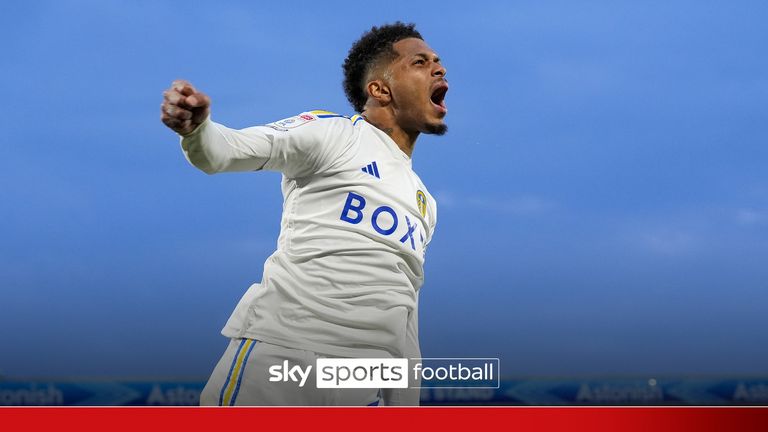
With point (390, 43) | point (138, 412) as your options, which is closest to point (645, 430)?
point (138, 412)

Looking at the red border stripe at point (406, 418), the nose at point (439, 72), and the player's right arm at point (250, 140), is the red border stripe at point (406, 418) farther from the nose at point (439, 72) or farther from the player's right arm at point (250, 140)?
the nose at point (439, 72)

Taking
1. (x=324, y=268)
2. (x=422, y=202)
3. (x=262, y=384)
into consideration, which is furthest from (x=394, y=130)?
(x=262, y=384)

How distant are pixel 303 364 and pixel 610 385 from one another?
1.94m

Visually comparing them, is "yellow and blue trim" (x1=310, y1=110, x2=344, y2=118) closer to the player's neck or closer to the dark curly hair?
the player's neck

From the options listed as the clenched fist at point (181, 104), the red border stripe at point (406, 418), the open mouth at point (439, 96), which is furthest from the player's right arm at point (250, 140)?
the red border stripe at point (406, 418)

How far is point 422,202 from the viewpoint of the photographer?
11.7 ft

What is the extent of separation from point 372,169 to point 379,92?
0.65 metres

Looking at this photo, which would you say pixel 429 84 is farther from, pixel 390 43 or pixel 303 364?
pixel 303 364

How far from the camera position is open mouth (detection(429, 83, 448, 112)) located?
3828mm

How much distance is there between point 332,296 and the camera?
309 cm

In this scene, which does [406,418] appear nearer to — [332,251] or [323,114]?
[332,251]

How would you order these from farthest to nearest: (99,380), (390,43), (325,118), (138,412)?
1. (99,380)
2. (390,43)
3. (325,118)
4. (138,412)

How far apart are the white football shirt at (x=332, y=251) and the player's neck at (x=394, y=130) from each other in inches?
14.1

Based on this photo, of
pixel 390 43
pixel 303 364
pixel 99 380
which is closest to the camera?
pixel 303 364
